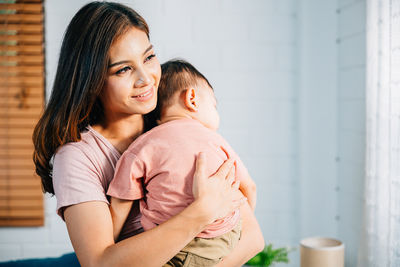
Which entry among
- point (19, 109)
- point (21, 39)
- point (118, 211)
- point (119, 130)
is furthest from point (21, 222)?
point (118, 211)

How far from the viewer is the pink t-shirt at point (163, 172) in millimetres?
1102

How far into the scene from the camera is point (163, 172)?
3.63 ft

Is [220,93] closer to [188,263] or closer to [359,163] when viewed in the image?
[359,163]

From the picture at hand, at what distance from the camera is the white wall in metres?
2.55

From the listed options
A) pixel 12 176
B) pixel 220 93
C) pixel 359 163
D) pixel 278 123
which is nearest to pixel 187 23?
pixel 220 93

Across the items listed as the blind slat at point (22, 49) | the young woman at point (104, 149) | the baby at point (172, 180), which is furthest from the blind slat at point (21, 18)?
the baby at point (172, 180)

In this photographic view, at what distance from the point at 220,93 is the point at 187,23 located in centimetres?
49

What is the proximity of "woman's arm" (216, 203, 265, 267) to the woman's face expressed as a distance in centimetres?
47

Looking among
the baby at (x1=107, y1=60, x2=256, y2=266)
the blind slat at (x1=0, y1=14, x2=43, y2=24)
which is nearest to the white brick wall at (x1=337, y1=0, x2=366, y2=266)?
the baby at (x1=107, y1=60, x2=256, y2=266)

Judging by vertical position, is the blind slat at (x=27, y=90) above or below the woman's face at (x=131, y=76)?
above

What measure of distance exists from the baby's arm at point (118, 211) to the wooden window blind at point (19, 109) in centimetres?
171

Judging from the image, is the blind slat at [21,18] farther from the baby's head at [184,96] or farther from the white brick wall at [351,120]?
the white brick wall at [351,120]

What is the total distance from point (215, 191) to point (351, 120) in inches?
58.7

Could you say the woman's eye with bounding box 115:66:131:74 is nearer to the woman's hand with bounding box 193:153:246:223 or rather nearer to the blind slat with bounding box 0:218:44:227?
the woman's hand with bounding box 193:153:246:223
